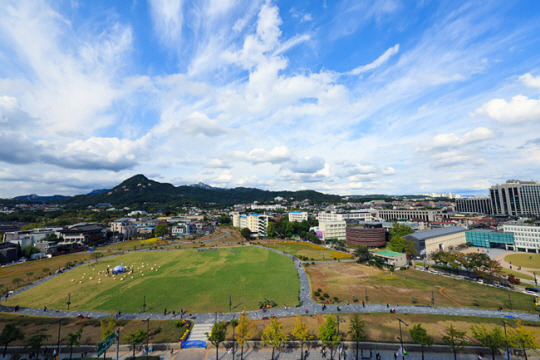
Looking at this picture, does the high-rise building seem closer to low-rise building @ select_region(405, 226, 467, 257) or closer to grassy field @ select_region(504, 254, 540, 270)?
low-rise building @ select_region(405, 226, 467, 257)

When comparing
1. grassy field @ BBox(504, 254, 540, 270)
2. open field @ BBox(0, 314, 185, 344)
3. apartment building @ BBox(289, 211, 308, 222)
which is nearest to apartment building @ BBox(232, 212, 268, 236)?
apartment building @ BBox(289, 211, 308, 222)

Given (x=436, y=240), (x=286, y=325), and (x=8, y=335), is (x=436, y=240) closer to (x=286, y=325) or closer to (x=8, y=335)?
(x=286, y=325)

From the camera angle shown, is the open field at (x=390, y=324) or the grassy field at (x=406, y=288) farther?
the grassy field at (x=406, y=288)

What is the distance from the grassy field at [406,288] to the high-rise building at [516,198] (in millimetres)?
185655

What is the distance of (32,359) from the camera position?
108 feet

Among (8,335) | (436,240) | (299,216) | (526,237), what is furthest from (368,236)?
(8,335)

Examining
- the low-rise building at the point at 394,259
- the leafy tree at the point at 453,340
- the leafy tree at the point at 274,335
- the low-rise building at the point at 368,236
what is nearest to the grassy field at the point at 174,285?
the leafy tree at the point at 274,335

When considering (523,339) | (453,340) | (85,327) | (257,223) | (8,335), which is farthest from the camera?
(257,223)

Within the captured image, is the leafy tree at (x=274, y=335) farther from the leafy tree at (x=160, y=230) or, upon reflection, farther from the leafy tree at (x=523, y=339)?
the leafy tree at (x=160, y=230)

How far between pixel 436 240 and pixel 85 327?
123m

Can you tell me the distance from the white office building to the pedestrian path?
136 meters

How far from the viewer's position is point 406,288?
2327 inches

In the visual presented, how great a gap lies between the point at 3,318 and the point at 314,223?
147 meters

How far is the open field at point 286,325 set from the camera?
37312 mm
